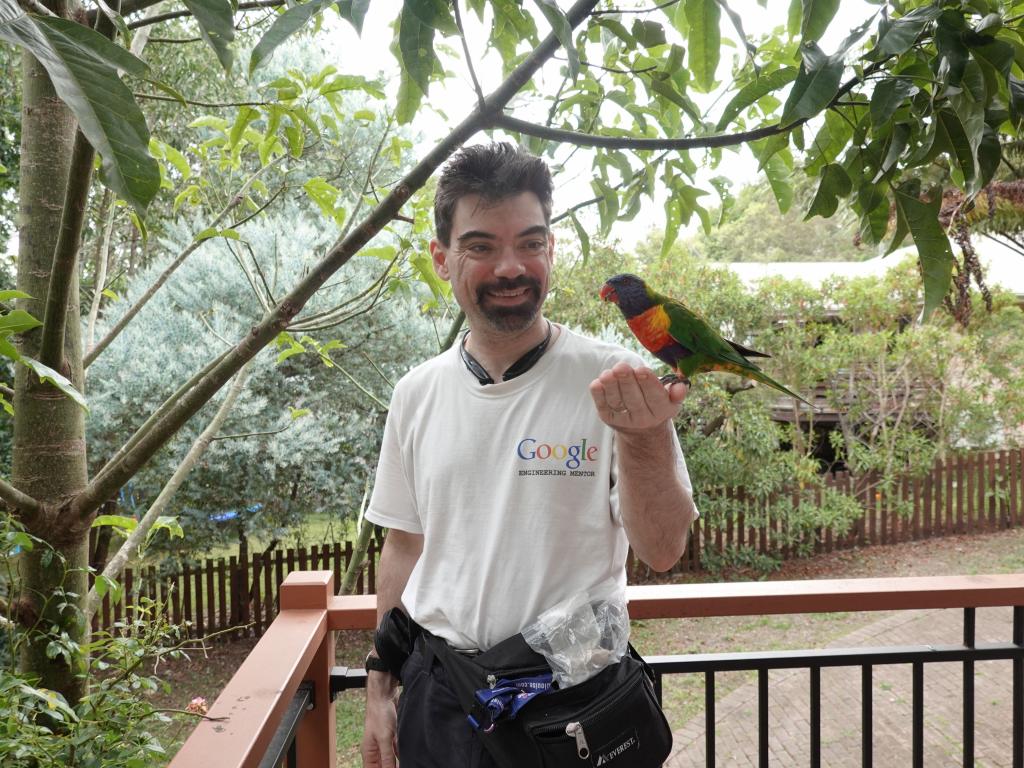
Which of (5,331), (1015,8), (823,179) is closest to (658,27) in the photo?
(823,179)

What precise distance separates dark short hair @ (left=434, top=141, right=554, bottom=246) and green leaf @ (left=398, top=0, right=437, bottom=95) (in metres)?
0.54

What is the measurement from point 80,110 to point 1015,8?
1.18m

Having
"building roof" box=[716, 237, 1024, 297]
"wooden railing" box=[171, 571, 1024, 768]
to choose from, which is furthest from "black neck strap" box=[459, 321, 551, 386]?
"building roof" box=[716, 237, 1024, 297]

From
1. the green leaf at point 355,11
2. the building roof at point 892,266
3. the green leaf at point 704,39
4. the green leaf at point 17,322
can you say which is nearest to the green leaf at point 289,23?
the green leaf at point 355,11

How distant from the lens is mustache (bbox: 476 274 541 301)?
1204 millimetres

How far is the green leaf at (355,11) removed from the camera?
58 centimetres

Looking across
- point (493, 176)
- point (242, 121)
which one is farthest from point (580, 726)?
point (242, 121)

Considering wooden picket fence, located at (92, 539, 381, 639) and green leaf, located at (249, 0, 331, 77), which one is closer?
green leaf, located at (249, 0, 331, 77)

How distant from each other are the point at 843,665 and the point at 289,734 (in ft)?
4.05

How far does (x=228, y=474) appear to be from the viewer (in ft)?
18.1

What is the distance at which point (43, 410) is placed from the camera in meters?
1.21

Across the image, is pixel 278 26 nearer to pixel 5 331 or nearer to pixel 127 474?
pixel 5 331

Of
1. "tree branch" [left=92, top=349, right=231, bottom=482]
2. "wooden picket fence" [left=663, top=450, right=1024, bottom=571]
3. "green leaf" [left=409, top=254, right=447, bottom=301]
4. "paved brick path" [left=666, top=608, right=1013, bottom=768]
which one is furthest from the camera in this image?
"wooden picket fence" [left=663, top=450, right=1024, bottom=571]

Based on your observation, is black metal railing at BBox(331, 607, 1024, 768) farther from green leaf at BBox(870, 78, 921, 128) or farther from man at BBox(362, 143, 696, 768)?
green leaf at BBox(870, 78, 921, 128)
